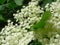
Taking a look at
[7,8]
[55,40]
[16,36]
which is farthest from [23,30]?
[7,8]

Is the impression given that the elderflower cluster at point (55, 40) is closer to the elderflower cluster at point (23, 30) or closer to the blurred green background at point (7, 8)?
the elderflower cluster at point (23, 30)

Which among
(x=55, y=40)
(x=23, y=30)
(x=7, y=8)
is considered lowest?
(x=55, y=40)

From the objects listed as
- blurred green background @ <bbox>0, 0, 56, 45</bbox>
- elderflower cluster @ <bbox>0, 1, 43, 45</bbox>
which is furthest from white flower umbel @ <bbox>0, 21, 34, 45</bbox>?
blurred green background @ <bbox>0, 0, 56, 45</bbox>

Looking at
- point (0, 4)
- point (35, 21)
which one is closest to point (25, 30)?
point (35, 21)

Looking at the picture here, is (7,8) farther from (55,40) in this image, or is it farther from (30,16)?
(55,40)

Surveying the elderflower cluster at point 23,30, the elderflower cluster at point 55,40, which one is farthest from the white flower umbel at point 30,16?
the elderflower cluster at point 55,40

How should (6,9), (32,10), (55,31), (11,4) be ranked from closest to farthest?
(55,31), (32,10), (11,4), (6,9)

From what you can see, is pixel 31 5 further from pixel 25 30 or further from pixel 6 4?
pixel 6 4

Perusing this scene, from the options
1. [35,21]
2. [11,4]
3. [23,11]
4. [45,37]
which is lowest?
[45,37]
